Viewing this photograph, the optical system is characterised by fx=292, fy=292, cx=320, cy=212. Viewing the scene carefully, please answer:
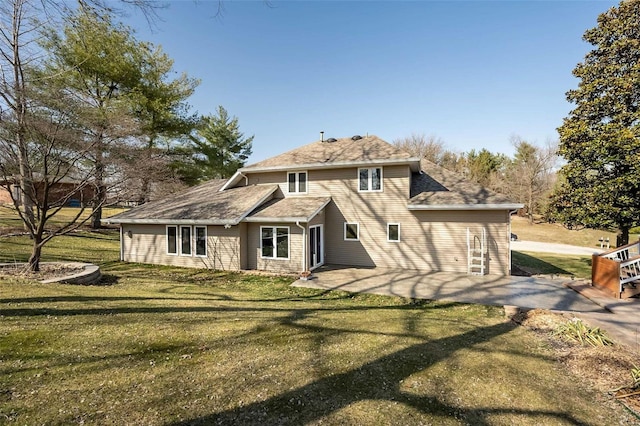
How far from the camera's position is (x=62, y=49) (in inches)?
657

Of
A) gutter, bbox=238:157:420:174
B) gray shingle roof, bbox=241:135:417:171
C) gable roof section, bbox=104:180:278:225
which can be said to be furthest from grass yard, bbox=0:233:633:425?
gray shingle roof, bbox=241:135:417:171

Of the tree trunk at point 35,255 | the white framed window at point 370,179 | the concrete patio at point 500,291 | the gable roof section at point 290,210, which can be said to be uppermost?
the white framed window at point 370,179

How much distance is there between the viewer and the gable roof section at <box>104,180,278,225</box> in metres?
13.0

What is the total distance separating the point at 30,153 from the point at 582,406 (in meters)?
14.8

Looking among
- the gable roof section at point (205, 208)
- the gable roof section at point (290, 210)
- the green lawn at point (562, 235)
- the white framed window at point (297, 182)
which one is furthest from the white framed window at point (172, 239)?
the green lawn at point (562, 235)

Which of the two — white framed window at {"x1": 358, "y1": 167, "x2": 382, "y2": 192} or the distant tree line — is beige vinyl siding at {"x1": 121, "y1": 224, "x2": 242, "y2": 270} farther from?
white framed window at {"x1": 358, "y1": 167, "x2": 382, "y2": 192}

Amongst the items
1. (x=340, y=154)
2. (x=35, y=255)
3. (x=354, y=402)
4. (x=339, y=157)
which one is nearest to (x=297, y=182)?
(x=339, y=157)

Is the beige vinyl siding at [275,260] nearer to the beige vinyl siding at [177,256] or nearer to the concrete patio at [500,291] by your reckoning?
the beige vinyl siding at [177,256]

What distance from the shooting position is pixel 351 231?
47.0ft

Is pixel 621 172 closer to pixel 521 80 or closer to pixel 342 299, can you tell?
pixel 521 80

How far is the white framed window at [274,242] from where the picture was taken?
1277 cm

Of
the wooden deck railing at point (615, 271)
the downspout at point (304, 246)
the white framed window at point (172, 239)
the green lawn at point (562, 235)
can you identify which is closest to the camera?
the wooden deck railing at point (615, 271)

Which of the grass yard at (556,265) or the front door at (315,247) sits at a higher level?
the front door at (315,247)

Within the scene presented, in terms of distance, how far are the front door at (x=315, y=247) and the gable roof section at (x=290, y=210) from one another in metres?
0.93
